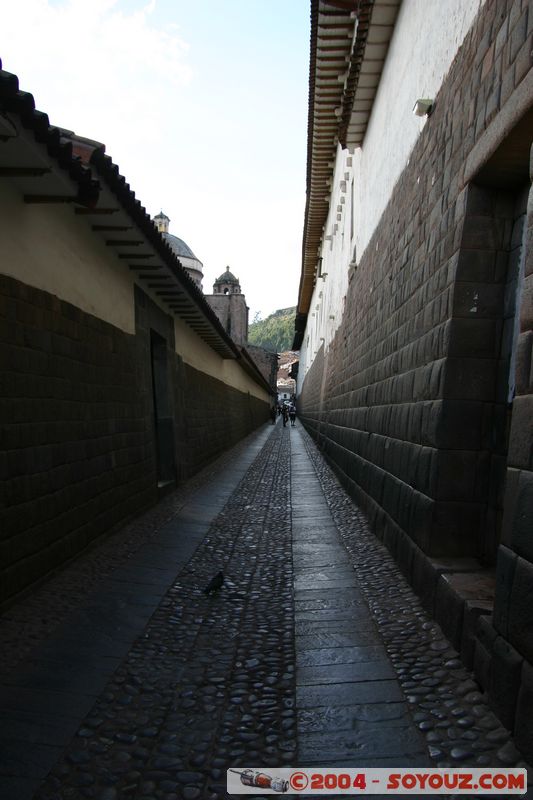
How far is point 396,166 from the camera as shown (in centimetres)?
536

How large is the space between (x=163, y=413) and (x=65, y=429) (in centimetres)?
420

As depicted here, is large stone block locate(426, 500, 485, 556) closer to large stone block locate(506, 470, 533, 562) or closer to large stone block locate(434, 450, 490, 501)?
large stone block locate(434, 450, 490, 501)

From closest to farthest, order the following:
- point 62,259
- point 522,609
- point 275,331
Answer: point 522,609 < point 62,259 < point 275,331

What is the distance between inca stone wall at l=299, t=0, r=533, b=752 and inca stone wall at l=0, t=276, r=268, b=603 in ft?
8.16

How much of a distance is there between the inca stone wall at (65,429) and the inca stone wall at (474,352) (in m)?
2.49

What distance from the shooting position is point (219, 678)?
103 inches

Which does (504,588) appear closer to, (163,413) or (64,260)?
(64,260)

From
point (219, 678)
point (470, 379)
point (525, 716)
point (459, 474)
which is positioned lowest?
point (219, 678)

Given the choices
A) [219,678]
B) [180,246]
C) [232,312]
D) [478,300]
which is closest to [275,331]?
[180,246]

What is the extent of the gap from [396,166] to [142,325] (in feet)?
11.3

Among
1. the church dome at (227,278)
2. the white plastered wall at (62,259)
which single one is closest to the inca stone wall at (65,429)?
the white plastered wall at (62,259)

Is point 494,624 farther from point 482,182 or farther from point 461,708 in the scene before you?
point 482,182

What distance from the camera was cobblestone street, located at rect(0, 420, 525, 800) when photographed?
1.98 metres

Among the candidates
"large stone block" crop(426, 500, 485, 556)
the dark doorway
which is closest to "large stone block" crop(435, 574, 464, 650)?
"large stone block" crop(426, 500, 485, 556)
